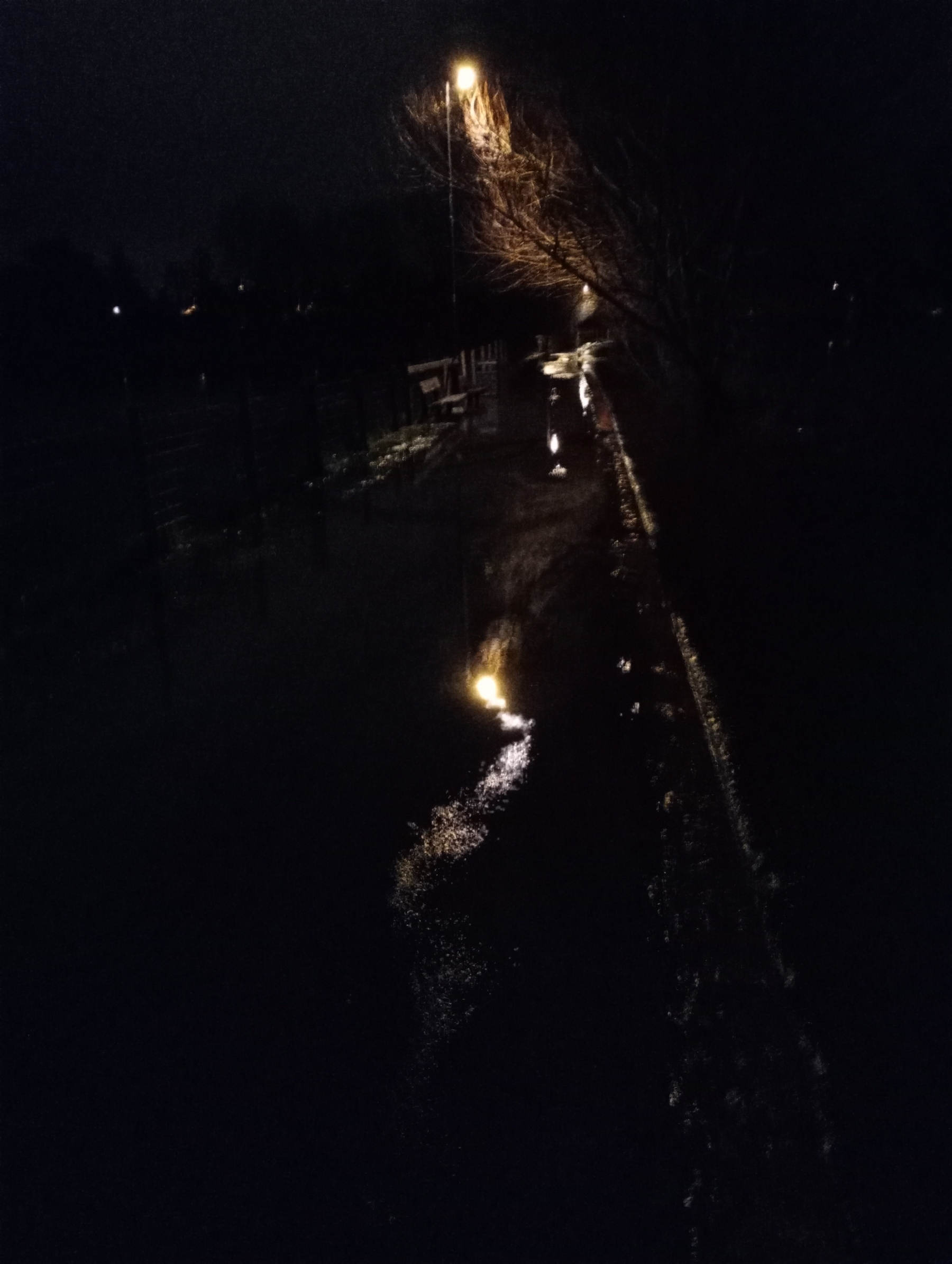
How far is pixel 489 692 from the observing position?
6812 millimetres

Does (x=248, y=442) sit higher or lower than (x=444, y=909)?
higher

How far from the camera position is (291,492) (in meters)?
15.9

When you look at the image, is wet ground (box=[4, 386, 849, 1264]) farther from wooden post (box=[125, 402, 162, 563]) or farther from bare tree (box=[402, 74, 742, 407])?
bare tree (box=[402, 74, 742, 407])

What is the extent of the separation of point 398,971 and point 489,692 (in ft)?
10.2

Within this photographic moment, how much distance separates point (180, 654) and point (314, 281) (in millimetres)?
42698

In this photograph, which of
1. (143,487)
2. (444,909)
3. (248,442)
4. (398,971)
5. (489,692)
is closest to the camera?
(398,971)

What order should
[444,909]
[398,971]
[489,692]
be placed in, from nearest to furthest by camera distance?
[398,971] < [444,909] < [489,692]

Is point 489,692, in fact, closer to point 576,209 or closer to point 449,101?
point 576,209

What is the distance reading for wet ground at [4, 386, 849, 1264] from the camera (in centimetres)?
289

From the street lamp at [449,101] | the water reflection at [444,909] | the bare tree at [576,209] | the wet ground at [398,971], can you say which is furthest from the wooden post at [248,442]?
the water reflection at [444,909]

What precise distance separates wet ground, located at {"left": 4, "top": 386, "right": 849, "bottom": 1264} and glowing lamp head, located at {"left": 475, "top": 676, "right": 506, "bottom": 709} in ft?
0.33

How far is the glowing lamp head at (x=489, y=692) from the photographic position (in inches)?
260

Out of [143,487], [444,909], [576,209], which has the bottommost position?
[444,909]

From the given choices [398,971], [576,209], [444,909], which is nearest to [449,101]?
[576,209]
